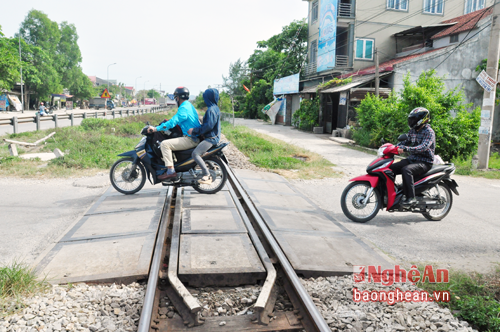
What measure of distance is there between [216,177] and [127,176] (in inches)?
64.6

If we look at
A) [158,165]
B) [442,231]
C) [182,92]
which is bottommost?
[442,231]

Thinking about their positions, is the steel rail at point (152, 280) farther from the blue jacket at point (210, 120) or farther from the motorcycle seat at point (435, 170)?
the motorcycle seat at point (435, 170)

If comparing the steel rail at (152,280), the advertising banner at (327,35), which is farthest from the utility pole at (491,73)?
the advertising banner at (327,35)

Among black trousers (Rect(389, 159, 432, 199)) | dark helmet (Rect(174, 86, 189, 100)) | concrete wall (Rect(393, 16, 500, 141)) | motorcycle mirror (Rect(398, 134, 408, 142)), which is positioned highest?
concrete wall (Rect(393, 16, 500, 141))

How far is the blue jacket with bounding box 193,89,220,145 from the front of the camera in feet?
22.7

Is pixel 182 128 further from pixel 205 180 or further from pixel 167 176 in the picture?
pixel 205 180

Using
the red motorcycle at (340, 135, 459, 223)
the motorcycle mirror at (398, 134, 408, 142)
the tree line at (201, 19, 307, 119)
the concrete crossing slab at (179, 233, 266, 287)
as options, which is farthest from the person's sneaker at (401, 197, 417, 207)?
the tree line at (201, 19, 307, 119)

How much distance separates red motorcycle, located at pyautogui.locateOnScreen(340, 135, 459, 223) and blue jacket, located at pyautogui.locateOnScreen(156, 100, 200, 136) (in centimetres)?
286

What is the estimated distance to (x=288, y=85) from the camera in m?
33.0

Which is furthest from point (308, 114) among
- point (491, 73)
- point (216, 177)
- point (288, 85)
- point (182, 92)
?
point (182, 92)

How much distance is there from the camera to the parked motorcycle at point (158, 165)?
23.5ft

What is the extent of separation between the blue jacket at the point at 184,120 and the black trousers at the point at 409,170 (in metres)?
3.38

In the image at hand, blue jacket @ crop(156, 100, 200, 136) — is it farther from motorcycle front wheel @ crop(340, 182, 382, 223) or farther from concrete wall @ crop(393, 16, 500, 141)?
concrete wall @ crop(393, 16, 500, 141)

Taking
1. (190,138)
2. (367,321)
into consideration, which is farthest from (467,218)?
(190,138)
